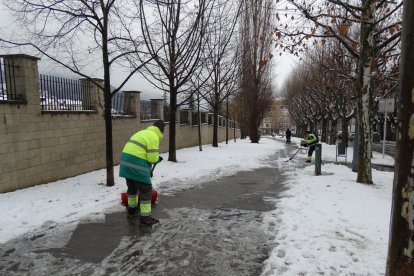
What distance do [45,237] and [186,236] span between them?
2083 mm

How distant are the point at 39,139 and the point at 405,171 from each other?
27.4ft

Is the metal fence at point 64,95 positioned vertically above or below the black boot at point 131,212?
above

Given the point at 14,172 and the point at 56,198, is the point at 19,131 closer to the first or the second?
the point at 14,172

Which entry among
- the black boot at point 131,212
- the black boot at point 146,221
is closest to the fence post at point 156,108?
the black boot at point 131,212

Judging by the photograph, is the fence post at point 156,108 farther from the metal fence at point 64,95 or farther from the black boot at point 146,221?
the black boot at point 146,221

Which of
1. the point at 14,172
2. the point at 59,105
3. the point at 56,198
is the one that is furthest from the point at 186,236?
the point at 59,105

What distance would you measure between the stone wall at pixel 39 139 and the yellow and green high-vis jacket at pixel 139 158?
3.41 meters

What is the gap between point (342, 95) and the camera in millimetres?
25703

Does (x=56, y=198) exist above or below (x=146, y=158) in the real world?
below

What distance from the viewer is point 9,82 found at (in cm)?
815

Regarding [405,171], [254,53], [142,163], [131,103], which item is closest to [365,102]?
[142,163]

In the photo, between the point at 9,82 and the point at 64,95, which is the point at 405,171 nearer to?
the point at 9,82

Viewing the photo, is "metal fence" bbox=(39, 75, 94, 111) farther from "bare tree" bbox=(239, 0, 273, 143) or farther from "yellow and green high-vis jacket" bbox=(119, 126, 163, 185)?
"bare tree" bbox=(239, 0, 273, 143)

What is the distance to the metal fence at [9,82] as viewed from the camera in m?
7.99
